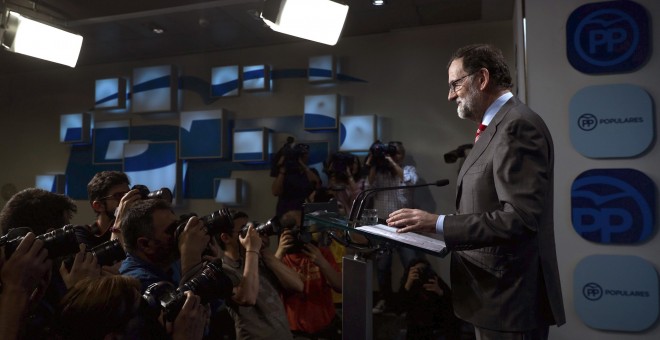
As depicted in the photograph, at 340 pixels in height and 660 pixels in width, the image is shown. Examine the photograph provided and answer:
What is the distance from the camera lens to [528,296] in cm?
123

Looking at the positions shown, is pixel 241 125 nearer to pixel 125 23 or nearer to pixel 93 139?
pixel 125 23

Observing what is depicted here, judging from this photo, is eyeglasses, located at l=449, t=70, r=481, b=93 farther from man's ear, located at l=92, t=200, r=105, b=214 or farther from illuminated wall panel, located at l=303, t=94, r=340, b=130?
illuminated wall panel, located at l=303, t=94, r=340, b=130

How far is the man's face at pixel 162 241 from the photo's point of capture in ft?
5.12

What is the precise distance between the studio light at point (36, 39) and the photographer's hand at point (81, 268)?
2.89 metres

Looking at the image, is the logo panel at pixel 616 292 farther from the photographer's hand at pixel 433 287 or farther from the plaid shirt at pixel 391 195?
the plaid shirt at pixel 391 195

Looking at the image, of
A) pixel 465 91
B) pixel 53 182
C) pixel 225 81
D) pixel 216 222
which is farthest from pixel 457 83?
pixel 53 182

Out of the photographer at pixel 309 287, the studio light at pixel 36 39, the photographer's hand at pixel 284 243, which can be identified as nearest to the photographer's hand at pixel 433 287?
the photographer at pixel 309 287

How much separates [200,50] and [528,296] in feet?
16.5

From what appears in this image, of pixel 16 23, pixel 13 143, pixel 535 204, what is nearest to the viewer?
pixel 535 204

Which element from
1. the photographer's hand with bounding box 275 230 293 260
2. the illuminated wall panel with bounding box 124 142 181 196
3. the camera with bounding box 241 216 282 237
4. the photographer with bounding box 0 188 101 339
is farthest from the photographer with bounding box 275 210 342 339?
the illuminated wall panel with bounding box 124 142 181 196

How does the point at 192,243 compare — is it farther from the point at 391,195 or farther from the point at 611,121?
the point at 391,195

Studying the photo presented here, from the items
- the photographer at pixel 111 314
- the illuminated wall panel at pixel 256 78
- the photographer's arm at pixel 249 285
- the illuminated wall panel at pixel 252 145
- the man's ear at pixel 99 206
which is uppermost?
the illuminated wall panel at pixel 256 78

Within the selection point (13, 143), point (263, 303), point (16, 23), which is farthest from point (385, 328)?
point (13, 143)

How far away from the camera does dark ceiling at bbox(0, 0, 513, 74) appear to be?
417 centimetres
